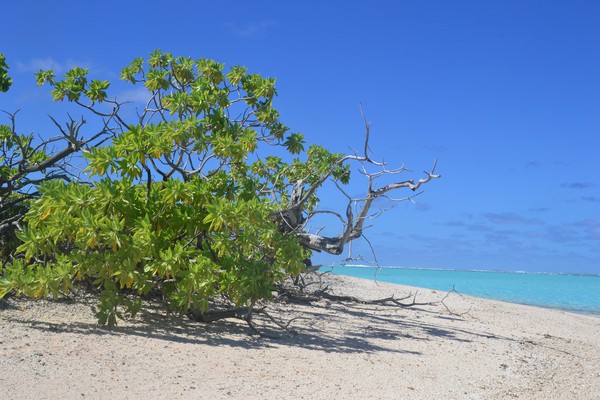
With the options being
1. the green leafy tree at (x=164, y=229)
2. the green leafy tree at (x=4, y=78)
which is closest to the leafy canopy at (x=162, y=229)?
the green leafy tree at (x=164, y=229)

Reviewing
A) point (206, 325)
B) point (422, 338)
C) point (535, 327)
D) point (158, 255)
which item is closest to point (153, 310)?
point (206, 325)

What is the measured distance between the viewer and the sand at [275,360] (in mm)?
5359

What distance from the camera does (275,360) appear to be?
6.62 m

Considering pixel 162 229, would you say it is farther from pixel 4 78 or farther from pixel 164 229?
pixel 4 78

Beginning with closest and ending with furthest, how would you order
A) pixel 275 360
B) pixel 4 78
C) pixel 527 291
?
1. pixel 275 360
2. pixel 4 78
3. pixel 527 291

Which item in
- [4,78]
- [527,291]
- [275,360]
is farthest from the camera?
[527,291]

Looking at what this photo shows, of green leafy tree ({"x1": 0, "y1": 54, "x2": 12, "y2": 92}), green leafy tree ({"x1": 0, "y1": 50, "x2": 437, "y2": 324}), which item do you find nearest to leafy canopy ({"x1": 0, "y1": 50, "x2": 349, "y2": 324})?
green leafy tree ({"x1": 0, "y1": 50, "x2": 437, "y2": 324})

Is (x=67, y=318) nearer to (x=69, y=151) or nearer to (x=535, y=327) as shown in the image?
(x=69, y=151)

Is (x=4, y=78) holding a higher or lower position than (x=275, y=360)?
higher

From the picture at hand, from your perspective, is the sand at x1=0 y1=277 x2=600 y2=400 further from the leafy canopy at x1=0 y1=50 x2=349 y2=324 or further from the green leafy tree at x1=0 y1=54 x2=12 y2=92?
the green leafy tree at x1=0 y1=54 x2=12 y2=92

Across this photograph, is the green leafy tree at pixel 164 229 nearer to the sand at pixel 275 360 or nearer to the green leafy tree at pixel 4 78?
the sand at pixel 275 360

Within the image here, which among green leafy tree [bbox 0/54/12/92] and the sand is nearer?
the sand

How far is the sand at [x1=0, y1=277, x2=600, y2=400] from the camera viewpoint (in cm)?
536

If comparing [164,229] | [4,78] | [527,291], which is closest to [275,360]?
[164,229]
